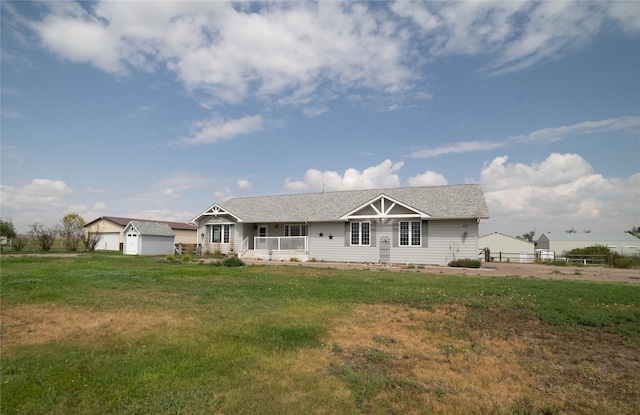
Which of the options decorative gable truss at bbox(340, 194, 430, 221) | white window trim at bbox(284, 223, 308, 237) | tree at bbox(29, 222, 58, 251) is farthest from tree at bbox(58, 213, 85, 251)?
decorative gable truss at bbox(340, 194, 430, 221)

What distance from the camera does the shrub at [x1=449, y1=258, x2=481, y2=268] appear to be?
2414 cm

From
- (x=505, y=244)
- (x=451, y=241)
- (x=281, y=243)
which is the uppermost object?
(x=451, y=241)

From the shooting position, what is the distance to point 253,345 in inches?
265

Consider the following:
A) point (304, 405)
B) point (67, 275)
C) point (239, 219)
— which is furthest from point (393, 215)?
point (304, 405)

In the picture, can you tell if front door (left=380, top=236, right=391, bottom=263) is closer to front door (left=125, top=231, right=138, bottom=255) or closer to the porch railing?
the porch railing

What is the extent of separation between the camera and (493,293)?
12.3m

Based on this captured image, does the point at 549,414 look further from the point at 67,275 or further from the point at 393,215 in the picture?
the point at 393,215

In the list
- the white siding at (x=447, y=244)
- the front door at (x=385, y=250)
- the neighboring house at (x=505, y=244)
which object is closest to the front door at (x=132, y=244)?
the front door at (x=385, y=250)

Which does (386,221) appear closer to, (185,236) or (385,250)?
(385,250)

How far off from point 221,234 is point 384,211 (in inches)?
589

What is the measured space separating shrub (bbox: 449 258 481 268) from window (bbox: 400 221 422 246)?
2.86 metres

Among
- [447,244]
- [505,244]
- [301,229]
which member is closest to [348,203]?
[301,229]

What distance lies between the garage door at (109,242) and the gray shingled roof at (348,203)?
19259 millimetres

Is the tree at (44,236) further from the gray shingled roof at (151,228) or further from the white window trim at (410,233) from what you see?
the white window trim at (410,233)
